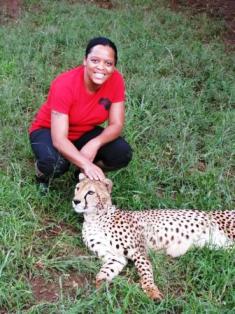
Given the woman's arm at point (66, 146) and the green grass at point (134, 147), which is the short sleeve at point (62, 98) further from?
the green grass at point (134, 147)

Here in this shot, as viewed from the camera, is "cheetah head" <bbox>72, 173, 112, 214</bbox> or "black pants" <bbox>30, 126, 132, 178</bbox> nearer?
"cheetah head" <bbox>72, 173, 112, 214</bbox>

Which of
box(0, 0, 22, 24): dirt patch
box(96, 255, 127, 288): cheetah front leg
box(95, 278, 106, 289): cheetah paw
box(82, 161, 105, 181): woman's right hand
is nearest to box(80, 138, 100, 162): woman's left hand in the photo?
box(82, 161, 105, 181): woman's right hand

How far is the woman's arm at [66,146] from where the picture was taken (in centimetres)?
363

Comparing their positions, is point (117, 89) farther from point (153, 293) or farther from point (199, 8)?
point (199, 8)

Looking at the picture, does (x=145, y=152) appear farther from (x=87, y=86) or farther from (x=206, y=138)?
(x=87, y=86)

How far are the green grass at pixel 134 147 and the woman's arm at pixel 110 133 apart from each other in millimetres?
408

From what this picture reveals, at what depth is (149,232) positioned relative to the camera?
11.9 ft

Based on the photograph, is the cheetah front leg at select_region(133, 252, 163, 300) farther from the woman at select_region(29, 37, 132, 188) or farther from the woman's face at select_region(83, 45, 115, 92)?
the woman's face at select_region(83, 45, 115, 92)

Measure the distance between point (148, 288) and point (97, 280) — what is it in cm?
29

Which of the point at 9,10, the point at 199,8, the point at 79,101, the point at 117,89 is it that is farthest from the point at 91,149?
the point at 199,8

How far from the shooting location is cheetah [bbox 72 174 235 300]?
3.47 m

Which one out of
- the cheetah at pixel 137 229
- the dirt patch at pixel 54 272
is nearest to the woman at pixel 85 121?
the cheetah at pixel 137 229

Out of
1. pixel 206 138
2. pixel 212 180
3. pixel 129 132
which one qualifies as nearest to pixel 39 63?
pixel 129 132

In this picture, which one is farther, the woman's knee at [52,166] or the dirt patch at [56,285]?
the woman's knee at [52,166]
